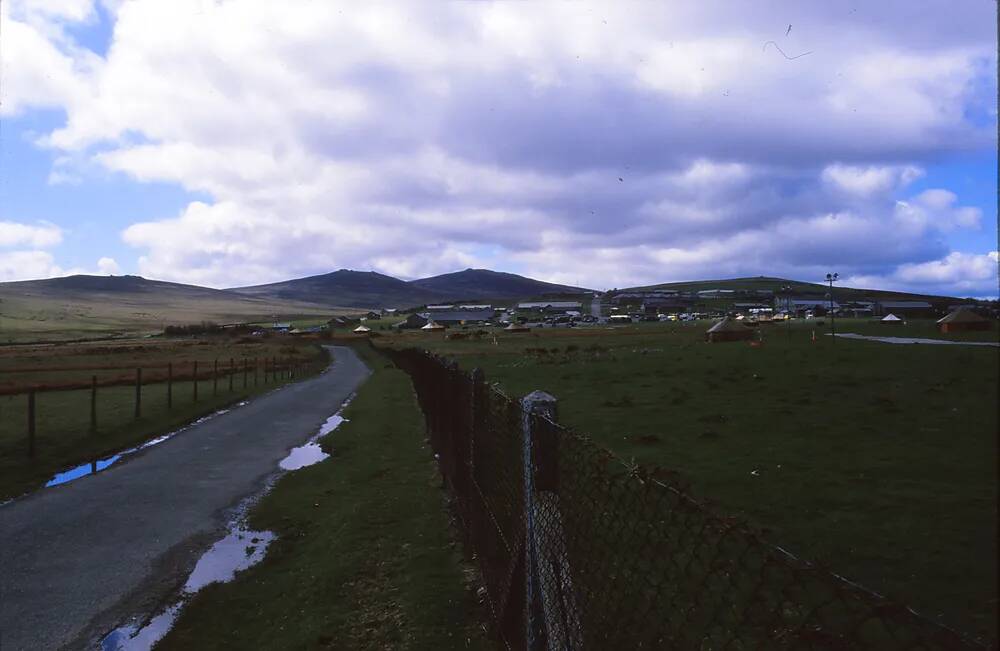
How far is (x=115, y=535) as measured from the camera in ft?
29.8

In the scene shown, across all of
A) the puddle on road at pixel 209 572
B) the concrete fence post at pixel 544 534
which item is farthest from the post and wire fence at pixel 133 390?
the concrete fence post at pixel 544 534

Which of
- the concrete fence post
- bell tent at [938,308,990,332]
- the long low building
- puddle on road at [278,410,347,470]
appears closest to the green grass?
puddle on road at [278,410,347,470]

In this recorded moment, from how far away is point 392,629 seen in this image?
19.9 ft

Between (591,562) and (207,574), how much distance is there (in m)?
4.55

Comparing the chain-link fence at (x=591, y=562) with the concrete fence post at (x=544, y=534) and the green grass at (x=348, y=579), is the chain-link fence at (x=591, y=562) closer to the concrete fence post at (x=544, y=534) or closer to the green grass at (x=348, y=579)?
the concrete fence post at (x=544, y=534)

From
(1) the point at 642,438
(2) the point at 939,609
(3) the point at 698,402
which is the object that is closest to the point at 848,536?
(2) the point at 939,609

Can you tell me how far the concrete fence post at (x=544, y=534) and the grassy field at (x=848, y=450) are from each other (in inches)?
79.0

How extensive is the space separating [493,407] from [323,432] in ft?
42.3

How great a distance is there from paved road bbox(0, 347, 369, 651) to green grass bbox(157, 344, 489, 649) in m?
0.72

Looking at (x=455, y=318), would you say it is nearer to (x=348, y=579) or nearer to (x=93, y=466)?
(x=93, y=466)

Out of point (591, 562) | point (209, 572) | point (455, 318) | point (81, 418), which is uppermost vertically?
point (591, 562)

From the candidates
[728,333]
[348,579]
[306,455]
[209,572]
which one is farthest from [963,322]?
[209,572]

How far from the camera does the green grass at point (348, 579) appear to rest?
6008mm

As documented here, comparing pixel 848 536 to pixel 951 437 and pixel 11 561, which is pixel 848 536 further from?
pixel 11 561
